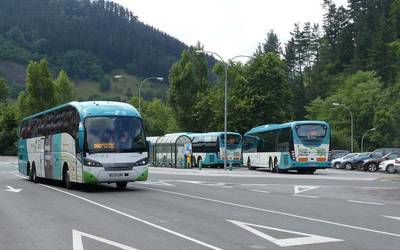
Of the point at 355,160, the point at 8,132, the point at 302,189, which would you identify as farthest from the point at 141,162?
the point at 8,132

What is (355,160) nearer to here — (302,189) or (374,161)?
(374,161)

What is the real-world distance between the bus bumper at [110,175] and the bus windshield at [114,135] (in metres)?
0.66

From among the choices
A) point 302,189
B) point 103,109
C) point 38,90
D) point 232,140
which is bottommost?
point 302,189

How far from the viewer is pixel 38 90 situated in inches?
3580

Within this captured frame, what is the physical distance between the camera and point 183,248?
9.45 metres

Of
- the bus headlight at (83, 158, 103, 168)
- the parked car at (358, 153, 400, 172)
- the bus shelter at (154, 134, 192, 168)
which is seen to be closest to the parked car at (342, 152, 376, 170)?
the parked car at (358, 153, 400, 172)

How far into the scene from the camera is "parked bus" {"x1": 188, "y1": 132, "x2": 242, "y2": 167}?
53.6 m

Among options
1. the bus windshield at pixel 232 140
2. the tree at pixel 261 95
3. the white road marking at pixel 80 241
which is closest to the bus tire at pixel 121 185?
the white road marking at pixel 80 241

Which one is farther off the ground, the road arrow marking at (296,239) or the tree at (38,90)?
the tree at (38,90)

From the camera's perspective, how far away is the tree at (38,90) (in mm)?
90375

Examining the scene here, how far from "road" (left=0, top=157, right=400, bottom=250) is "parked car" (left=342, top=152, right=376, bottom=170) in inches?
1172

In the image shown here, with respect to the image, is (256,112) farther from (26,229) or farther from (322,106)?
(26,229)

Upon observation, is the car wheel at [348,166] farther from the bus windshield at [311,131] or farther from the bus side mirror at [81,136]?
the bus side mirror at [81,136]

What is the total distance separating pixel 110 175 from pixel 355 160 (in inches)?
1336
